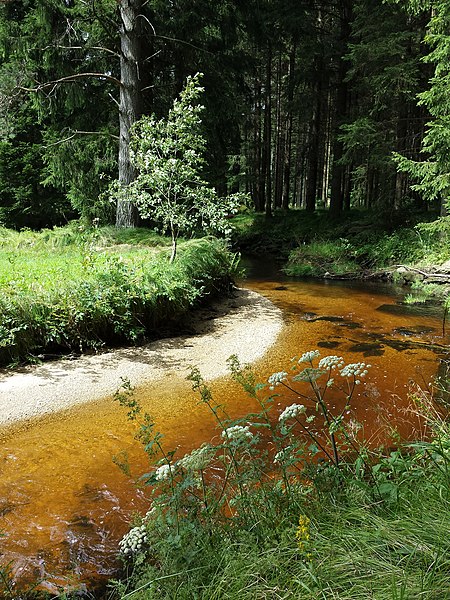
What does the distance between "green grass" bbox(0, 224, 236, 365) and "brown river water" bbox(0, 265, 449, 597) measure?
1.43 meters

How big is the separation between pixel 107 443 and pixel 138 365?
194 centimetres

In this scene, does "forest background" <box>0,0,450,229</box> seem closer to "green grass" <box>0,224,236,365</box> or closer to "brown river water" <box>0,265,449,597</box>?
"green grass" <box>0,224,236,365</box>

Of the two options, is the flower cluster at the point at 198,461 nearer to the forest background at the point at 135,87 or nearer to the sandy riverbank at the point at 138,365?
the sandy riverbank at the point at 138,365

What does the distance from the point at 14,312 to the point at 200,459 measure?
4.26 metres

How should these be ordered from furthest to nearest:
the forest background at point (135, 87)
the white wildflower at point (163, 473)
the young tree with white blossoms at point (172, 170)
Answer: the forest background at point (135, 87) < the young tree with white blossoms at point (172, 170) < the white wildflower at point (163, 473)

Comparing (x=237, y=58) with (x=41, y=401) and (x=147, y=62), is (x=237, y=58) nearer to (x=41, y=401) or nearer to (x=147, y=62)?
(x=147, y=62)

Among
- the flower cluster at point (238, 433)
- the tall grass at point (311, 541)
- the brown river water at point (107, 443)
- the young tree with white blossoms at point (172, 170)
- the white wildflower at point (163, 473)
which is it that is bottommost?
the brown river water at point (107, 443)

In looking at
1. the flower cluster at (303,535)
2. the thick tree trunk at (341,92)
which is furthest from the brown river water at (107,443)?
the thick tree trunk at (341,92)

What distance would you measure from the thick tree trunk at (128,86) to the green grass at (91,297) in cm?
353

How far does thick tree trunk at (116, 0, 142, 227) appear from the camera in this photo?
39.3 ft

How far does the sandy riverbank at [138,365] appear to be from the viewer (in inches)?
201

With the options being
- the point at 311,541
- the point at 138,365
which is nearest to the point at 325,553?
the point at 311,541

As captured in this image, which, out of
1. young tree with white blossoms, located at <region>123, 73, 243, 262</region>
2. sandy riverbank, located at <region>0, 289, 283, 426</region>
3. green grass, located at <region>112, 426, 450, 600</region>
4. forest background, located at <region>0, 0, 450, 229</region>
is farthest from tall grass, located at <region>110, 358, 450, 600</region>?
forest background, located at <region>0, 0, 450, 229</region>

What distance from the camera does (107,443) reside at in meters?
4.36
